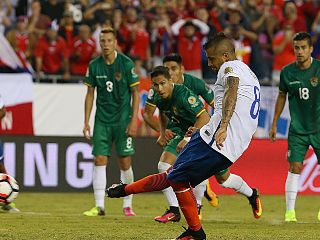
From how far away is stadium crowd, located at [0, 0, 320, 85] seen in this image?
72.2 feet

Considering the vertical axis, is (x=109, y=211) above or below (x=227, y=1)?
below

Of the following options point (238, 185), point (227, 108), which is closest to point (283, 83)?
point (238, 185)

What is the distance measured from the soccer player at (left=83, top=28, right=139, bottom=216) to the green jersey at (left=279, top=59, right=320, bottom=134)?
7.50ft

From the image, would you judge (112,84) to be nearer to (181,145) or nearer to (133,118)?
(133,118)

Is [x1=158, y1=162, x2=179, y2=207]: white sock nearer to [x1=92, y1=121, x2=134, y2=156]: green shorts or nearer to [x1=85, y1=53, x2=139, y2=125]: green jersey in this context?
[x1=92, y1=121, x2=134, y2=156]: green shorts

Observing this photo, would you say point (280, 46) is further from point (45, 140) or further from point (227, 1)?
point (45, 140)

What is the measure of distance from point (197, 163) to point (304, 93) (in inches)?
168

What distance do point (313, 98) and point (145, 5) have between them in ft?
37.0

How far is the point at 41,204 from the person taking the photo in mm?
16500

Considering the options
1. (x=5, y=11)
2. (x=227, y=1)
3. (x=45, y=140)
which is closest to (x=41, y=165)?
(x=45, y=140)

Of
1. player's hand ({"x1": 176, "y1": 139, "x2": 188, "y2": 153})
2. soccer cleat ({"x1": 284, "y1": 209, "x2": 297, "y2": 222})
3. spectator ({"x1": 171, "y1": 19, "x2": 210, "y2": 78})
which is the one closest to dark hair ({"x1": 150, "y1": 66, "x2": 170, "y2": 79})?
player's hand ({"x1": 176, "y1": 139, "x2": 188, "y2": 153})

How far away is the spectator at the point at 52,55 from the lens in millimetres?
21828

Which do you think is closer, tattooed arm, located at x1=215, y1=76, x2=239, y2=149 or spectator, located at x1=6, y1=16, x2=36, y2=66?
tattooed arm, located at x1=215, y1=76, x2=239, y2=149

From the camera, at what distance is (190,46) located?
22.4 m
